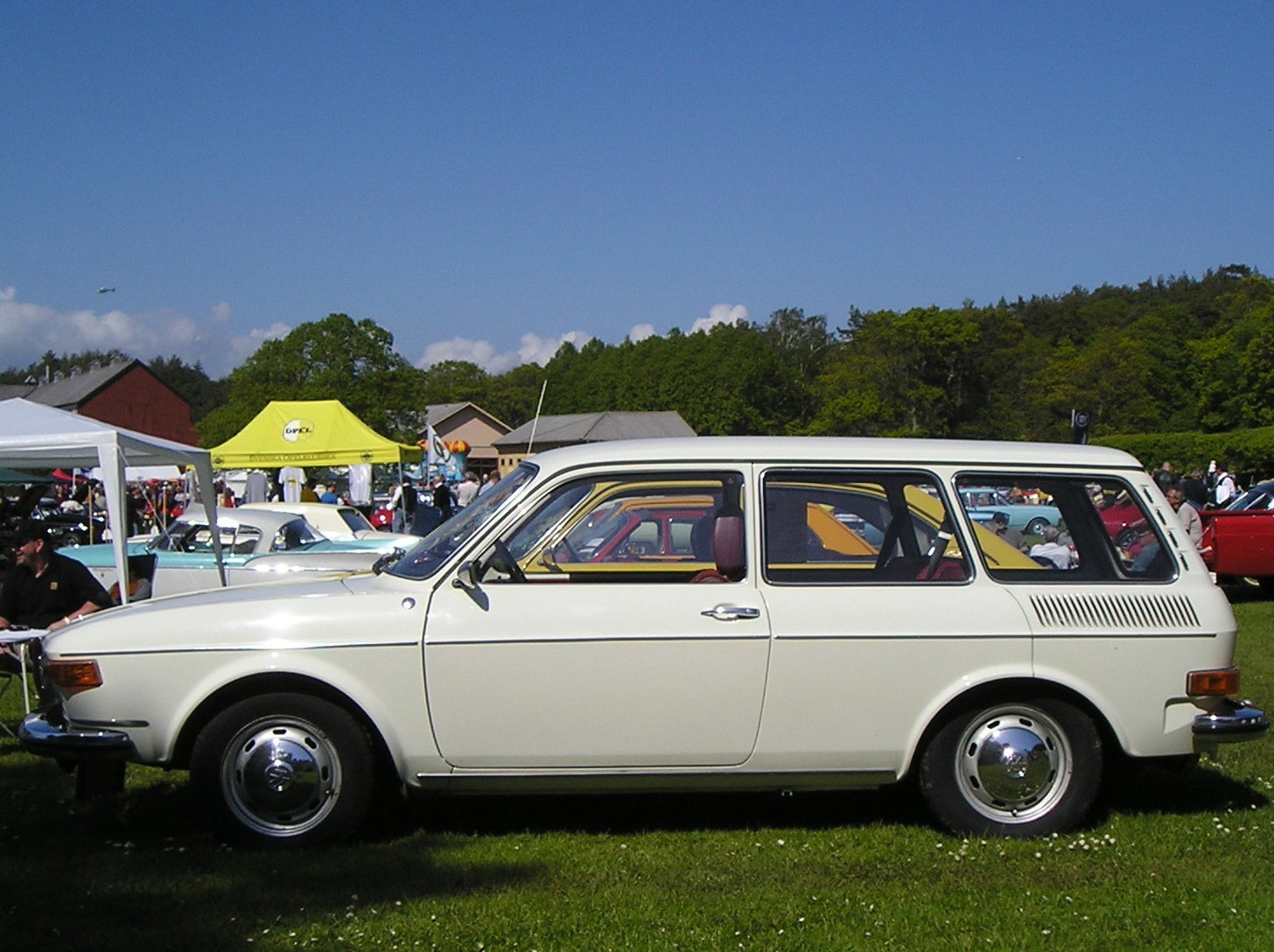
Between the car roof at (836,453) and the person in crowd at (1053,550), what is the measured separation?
14.8 inches

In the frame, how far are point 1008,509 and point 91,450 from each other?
804 cm

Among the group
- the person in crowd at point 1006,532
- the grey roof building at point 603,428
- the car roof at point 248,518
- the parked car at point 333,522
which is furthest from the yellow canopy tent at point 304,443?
the grey roof building at point 603,428

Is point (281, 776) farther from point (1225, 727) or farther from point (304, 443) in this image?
point (304, 443)

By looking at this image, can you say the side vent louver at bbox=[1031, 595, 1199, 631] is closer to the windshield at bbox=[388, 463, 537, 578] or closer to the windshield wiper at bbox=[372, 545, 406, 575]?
the windshield at bbox=[388, 463, 537, 578]

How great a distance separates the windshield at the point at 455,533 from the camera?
5461 mm

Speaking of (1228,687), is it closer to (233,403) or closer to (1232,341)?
(233,403)

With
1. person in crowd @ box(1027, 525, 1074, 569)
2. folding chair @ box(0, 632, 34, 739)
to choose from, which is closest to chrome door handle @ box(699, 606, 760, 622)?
person in crowd @ box(1027, 525, 1074, 569)

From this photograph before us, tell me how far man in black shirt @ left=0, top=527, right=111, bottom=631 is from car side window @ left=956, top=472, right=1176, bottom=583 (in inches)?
225

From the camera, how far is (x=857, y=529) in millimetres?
5801

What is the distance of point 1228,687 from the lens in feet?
18.0

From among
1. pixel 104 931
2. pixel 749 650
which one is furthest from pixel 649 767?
pixel 104 931

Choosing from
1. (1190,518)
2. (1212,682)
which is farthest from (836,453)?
(1190,518)

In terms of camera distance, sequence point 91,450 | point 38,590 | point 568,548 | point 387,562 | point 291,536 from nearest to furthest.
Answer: point 568,548 < point 387,562 < point 38,590 < point 91,450 < point 291,536

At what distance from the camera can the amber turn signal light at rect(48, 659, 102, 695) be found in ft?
17.1
